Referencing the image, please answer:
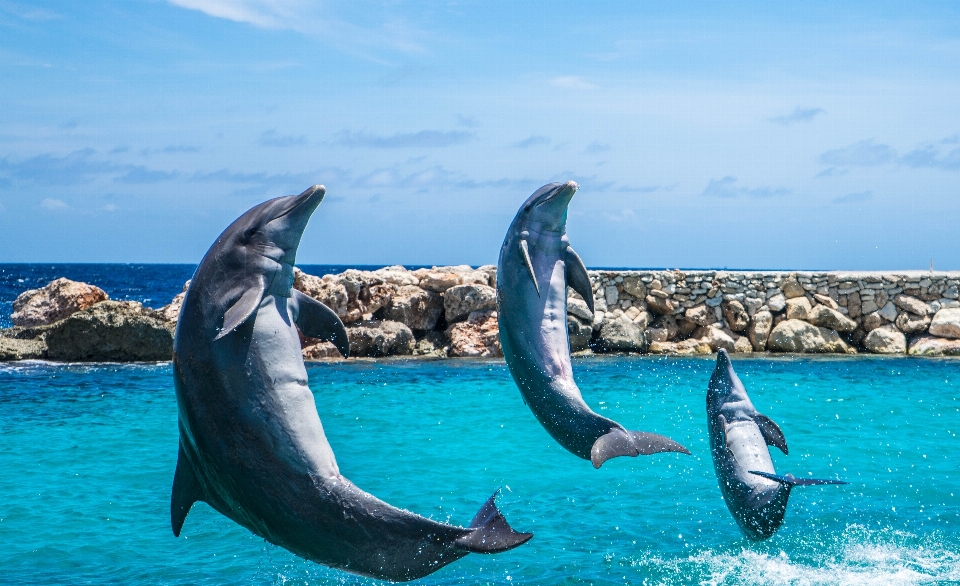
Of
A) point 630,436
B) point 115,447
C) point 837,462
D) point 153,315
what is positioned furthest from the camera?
A: point 153,315

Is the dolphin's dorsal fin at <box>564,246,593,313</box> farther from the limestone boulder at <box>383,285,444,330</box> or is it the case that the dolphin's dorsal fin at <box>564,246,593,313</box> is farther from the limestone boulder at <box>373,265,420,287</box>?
the limestone boulder at <box>373,265,420,287</box>

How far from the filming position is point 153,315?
20.2 meters

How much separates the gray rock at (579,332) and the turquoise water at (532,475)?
986 millimetres

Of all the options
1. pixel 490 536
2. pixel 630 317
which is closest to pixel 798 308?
pixel 630 317

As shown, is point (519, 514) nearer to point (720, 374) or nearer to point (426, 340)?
point (720, 374)

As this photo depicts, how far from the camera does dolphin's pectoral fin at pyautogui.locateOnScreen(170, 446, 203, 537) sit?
4.41 m

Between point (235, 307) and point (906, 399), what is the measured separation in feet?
47.4

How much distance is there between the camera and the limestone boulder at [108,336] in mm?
19484

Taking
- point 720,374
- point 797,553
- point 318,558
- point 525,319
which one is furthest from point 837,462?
point 318,558

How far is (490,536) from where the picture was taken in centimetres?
396

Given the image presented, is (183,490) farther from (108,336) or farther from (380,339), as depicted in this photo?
(108,336)

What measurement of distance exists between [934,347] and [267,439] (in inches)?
747

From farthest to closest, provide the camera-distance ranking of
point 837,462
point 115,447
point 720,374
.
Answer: point 115,447, point 837,462, point 720,374

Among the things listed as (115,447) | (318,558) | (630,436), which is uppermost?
(630,436)
